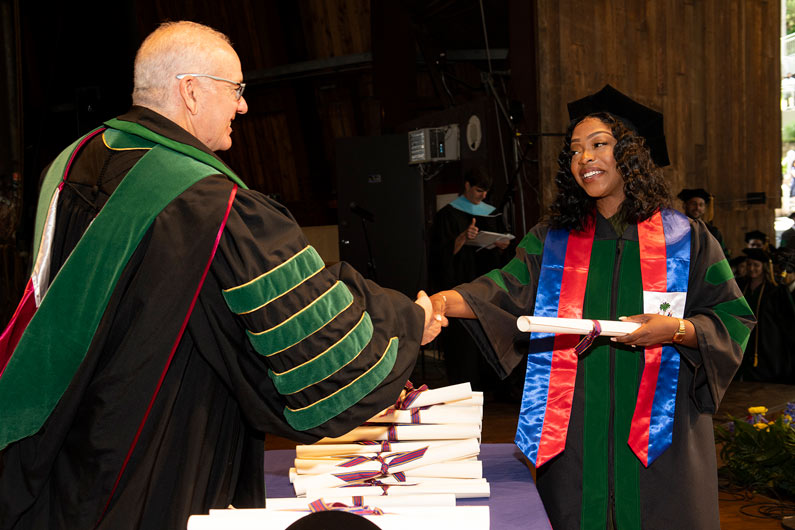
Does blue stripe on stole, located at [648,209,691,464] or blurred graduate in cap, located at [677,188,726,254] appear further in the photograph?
blurred graduate in cap, located at [677,188,726,254]

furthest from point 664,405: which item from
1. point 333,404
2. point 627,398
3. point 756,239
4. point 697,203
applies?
point 756,239

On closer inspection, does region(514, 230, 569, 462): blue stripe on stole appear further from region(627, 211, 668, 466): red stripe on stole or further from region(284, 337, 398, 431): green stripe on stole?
region(284, 337, 398, 431): green stripe on stole

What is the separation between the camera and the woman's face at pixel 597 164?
2348 millimetres

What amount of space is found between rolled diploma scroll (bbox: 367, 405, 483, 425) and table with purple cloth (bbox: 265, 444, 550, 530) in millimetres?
180

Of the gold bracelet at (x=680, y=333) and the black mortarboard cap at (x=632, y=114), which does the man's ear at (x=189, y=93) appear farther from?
the gold bracelet at (x=680, y=333)

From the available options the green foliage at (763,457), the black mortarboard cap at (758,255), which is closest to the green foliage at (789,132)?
the black mortarboard cap at (758,255)

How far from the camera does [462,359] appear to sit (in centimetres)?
705

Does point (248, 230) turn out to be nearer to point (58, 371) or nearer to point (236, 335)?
point (236, 335)

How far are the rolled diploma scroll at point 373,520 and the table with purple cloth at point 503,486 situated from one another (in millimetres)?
357

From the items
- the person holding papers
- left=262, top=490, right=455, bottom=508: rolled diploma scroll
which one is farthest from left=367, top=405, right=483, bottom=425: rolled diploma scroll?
the person holding papers

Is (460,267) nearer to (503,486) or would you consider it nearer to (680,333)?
(680,333)

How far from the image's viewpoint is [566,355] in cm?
233

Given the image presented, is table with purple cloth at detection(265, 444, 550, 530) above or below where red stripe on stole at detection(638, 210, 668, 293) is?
below

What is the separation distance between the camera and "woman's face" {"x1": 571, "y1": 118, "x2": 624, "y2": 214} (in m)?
2.35
